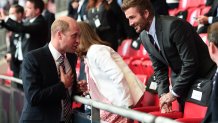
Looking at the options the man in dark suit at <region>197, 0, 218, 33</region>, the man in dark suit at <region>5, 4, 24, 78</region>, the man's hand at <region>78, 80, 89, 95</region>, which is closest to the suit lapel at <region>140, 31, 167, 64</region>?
the man's hand at <region>78, 80, 89, 95</region>

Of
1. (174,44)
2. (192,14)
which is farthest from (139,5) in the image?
(192,14)

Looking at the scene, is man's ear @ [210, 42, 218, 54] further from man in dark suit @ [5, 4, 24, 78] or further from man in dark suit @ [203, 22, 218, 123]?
man in dark suit @ [5, 4, 24, 78]

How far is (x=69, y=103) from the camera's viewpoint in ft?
10.5

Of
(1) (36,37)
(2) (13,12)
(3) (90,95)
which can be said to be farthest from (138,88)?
(2) (13,12)

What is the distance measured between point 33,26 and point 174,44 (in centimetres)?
274

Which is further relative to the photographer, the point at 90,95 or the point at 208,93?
the point at 90,95

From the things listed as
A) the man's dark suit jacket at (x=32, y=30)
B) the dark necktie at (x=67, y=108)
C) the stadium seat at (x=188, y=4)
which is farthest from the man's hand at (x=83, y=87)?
the stadium seat at (x=188, y=4)

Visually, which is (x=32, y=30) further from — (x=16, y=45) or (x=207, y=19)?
(x=207, y=19)

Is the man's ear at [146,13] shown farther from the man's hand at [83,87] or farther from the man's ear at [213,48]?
the man's ear at [213,48]

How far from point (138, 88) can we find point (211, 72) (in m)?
0.56

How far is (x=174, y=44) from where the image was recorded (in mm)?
3113

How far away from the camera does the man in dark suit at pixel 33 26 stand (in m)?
5.50

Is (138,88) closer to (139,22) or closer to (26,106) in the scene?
(139,22)

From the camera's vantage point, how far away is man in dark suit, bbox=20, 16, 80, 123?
2.91m
